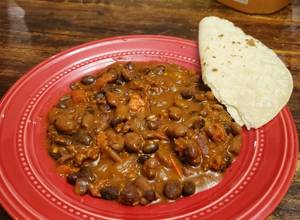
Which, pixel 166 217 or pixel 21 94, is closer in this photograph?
pixel 166 217

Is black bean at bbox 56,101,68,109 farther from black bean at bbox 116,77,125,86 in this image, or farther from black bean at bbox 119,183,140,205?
black bean at bbox 119,183,140,205

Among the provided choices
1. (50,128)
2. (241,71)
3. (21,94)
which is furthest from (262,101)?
(21,94)

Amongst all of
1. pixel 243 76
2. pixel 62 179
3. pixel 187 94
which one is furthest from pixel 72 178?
pixel 243 76

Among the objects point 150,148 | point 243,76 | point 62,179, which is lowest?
point 62,179

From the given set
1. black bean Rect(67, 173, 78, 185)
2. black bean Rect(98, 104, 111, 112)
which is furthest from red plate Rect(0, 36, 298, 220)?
black bean Rect(98, 104, 111, 112)

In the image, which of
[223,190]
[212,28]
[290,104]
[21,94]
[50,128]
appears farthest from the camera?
[212,28]

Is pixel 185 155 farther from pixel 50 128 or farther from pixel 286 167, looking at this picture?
pixel 50 128

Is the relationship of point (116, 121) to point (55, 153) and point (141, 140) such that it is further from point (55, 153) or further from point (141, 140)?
point (55, 153)
